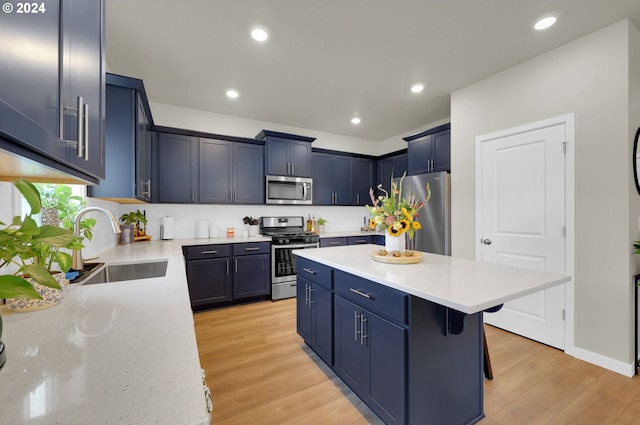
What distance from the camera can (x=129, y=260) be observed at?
2.03 meters

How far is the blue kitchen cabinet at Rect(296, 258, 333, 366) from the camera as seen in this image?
6.63 feet

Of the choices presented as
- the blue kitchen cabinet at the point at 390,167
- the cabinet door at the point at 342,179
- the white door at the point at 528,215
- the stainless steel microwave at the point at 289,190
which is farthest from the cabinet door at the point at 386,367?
the blue kitchen cabinet at the point at 390,167

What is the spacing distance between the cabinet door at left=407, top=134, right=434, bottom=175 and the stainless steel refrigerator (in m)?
0.35

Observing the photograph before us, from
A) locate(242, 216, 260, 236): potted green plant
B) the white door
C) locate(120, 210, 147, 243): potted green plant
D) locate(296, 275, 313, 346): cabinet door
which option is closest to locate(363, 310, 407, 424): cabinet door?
locate(296, 275, 313, 346): cabinet door

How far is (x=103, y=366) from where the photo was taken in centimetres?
63

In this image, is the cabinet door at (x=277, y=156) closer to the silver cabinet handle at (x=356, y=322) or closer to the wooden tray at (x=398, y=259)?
the wooden tray at (x=398, y=259)

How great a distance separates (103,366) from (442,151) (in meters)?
3.91

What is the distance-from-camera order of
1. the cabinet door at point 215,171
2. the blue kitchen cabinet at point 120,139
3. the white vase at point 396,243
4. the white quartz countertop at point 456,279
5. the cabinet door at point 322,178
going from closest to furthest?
the white quartz countertop at point 456,279, the white vase at point 396,243, the blue kitchen cabinet at point 120,139, the cabinet door at point 215,171, the cabinet door at point 322,178

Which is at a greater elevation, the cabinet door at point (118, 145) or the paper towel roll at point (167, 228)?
the cabinet door at point (118, 145)

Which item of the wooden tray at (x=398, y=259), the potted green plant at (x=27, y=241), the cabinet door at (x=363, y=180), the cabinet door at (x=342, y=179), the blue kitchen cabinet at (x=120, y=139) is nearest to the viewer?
the potted green plant at (x=27, y=241)

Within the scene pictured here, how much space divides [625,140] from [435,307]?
2.23 metres

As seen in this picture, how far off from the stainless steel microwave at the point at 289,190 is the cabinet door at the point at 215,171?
0.60 metres

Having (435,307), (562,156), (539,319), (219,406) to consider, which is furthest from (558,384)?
(219,406)

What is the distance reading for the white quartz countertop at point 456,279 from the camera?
1131 mm
